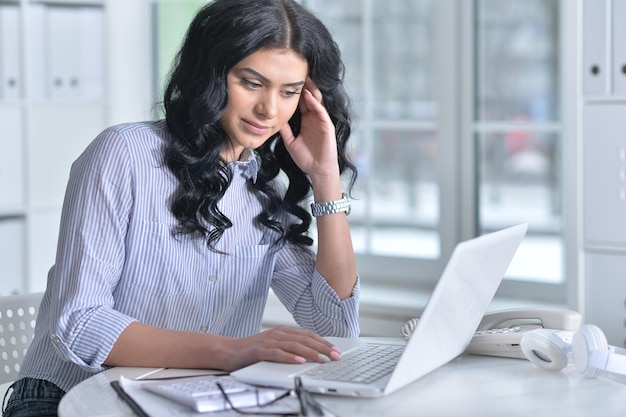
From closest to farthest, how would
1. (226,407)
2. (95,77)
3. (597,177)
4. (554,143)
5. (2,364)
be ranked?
(226,407) < (2,364) < (597,177) < (554,143) < (95,77)

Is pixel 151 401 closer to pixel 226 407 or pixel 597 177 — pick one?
pixel 226 407

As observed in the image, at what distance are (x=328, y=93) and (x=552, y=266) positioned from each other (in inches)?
68.1

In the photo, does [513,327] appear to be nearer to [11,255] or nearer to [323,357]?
[323,357]

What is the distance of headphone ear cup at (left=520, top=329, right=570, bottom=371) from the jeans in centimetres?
84

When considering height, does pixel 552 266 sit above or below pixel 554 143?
below

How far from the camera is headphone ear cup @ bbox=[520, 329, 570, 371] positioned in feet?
5.12

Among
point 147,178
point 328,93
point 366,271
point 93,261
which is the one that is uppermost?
point 328,93

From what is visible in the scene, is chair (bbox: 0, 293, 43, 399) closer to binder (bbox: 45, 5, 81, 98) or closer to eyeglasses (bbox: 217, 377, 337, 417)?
eyeglasses (bbox: 217, 377, 337, 417)

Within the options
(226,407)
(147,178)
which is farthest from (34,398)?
(226,407)

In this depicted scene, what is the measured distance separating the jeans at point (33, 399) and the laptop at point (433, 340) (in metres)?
0.48

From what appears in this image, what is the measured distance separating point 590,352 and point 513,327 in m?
0.25

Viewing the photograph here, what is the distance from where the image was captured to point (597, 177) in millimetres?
2641

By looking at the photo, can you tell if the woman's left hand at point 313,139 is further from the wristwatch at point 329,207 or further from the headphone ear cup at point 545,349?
the headphone ear cup at point 545,349

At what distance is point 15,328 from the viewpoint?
2033mm
